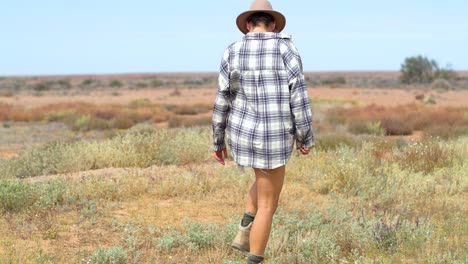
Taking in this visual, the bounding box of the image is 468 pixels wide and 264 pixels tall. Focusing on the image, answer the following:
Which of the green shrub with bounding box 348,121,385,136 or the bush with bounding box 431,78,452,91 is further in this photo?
the bush with bounding box 431,78,452,91

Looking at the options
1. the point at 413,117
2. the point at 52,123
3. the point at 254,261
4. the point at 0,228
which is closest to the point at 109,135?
the point at 52,123

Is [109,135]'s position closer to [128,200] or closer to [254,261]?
[128,200]

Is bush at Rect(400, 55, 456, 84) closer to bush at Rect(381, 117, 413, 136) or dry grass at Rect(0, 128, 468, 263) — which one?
bush at Rect(381, 117, 413, 136)

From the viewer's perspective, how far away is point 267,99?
12.0 feet

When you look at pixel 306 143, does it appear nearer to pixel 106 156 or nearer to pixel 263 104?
pixel 263 104

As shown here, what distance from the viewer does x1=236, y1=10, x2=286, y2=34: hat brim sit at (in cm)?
376

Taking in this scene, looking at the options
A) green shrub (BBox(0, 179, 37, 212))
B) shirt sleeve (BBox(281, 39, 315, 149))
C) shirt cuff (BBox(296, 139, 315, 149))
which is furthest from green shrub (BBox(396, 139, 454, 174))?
green shrub (BBox(0, 179, 37, 212))

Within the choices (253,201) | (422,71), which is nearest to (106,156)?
(253,201)

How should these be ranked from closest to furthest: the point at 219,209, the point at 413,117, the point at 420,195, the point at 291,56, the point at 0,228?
the point at 291,56
the point at 0,228
the point at 219,209
the point at 420,195
the point at 413,117

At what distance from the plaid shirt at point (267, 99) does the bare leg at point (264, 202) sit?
13 centimetres

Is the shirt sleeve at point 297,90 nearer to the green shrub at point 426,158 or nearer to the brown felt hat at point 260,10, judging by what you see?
the brown felt hat at point 260,10

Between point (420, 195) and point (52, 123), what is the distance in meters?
16.2

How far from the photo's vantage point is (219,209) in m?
6.23

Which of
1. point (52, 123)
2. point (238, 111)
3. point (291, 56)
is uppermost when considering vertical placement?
point (291, 56)
